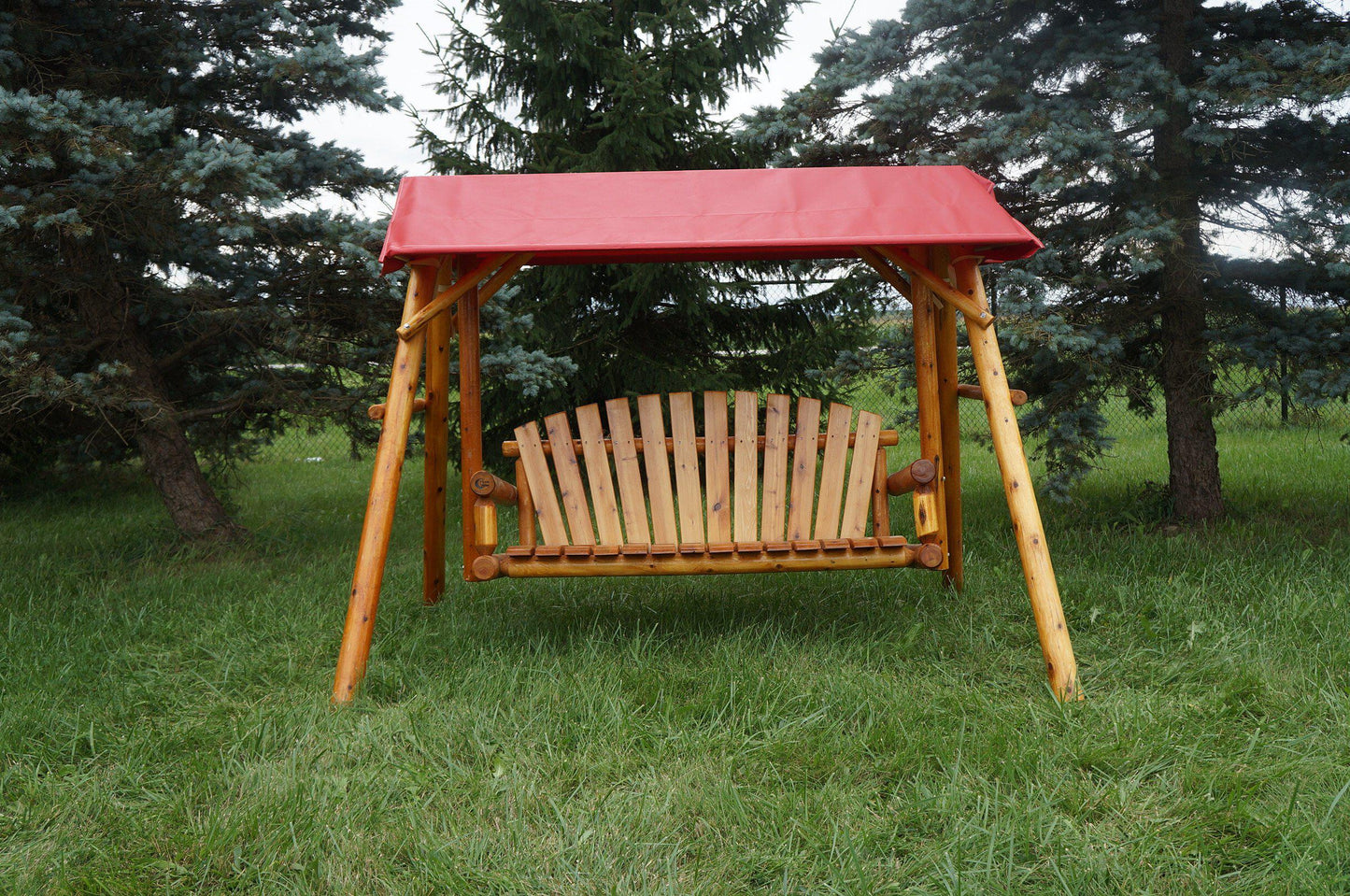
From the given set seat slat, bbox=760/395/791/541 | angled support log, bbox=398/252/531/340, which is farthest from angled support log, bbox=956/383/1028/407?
angled support log, bbox=398/252/531/340

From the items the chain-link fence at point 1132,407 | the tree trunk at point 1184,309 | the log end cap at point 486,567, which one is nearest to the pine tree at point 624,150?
the chain-link fence at point 1132,407

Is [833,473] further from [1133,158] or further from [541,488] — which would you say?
[1133,158]

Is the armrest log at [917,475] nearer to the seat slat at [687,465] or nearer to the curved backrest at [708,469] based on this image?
the curved backrest at [708,469]

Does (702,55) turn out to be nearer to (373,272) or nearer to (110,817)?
(373,272)

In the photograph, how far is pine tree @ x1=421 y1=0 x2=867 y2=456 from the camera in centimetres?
647

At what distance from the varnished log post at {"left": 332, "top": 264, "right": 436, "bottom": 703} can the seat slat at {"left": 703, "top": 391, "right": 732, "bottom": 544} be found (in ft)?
3.74

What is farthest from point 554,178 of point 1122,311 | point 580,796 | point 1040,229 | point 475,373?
point 1122,311

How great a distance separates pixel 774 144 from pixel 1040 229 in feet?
4.96

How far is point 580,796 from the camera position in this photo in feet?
7.46

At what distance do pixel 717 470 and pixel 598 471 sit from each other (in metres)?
0.47

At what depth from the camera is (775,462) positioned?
12.1 ft

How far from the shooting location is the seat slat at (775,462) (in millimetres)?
3639

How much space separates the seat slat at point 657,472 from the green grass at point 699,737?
367 mm

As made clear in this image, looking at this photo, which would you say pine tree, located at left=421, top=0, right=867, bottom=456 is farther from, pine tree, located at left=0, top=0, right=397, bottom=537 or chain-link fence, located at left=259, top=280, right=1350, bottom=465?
pine tree, located at left=0, top=0, right=397, bottom=537
